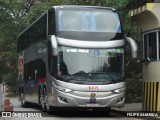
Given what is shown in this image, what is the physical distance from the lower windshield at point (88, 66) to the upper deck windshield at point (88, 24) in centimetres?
54

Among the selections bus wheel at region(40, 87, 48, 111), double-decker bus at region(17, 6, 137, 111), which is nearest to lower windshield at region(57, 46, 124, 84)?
double-decker bus at region(17, 6, 137, 111)

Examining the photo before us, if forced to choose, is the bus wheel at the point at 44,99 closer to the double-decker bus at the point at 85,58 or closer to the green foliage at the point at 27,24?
the double-decker bus at the point at 85,58

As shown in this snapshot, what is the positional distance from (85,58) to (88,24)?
1.34 m

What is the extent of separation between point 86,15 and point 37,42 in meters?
3.89

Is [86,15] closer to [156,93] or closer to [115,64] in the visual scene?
[115,64]

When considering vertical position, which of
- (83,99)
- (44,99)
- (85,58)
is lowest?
(44,99)

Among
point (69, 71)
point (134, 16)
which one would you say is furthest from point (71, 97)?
point (134, 16)

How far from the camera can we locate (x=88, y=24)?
18.1 m

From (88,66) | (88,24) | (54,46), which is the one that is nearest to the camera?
(54,46)

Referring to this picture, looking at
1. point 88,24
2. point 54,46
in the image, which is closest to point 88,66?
point 54,46

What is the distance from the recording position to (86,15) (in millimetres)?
18328

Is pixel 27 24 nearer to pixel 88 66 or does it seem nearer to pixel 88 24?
pixel 88 24

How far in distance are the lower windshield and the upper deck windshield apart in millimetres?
545

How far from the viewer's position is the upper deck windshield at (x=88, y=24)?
17875mm
